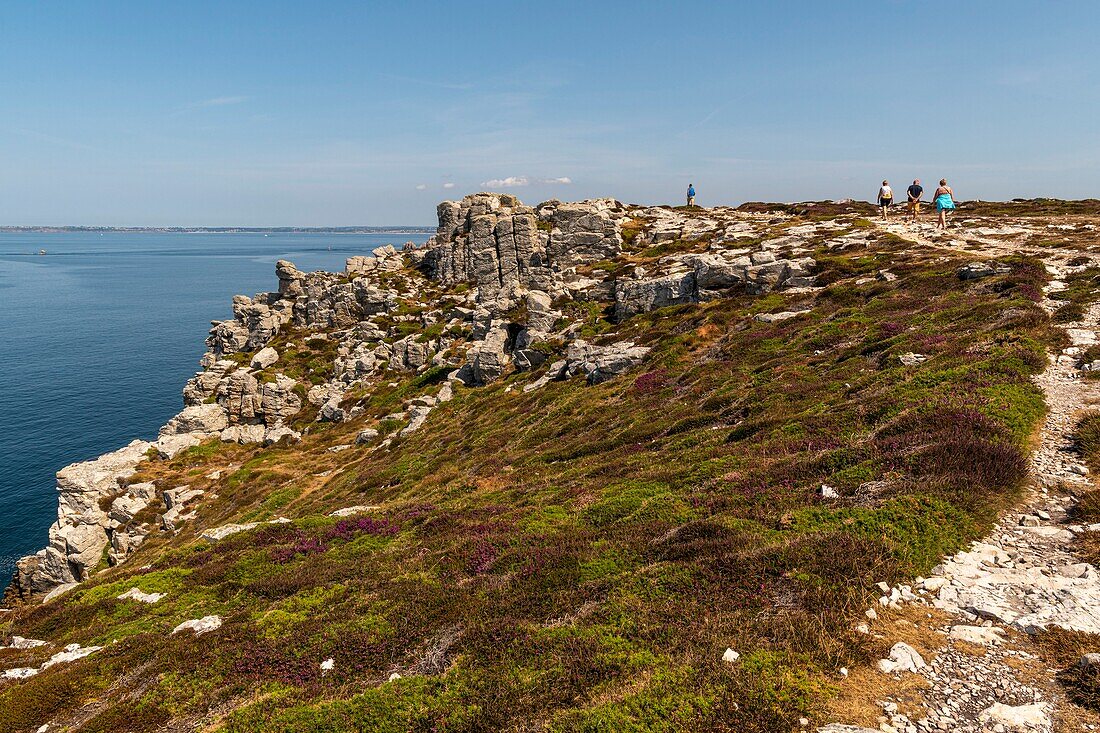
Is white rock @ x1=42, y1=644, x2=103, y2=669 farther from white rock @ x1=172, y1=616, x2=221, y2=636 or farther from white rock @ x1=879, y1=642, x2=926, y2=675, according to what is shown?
white rock @ x1=879, y1=642, x2=926, y2=675

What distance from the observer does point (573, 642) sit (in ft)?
31.0

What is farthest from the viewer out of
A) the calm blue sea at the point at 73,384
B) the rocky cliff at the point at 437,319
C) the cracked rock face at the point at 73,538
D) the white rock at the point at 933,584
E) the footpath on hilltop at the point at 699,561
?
the calm blue sea at the point at 73,384

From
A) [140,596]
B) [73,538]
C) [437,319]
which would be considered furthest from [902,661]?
[437,319]

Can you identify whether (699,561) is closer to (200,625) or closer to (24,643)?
(200,625)

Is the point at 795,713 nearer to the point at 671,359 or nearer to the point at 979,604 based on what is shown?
the point at 979,604

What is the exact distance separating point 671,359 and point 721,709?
27.2 metres

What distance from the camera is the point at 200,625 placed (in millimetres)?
13539

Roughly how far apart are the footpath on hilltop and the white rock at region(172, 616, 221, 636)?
0.29 meters

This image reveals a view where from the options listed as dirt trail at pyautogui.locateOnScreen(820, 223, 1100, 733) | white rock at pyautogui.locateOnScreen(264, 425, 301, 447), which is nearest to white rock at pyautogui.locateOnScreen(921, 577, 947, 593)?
dirt trail at pyautogui.locateOnScreen(820, 223, 1100, 733)

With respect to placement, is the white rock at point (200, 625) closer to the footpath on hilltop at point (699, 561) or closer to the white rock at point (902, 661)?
the footpath on hilltop at point (699, 561)

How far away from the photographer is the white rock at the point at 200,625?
13.2 m

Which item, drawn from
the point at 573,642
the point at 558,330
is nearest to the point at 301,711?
the point at 573,642

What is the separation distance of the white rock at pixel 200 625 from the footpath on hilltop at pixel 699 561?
29cm

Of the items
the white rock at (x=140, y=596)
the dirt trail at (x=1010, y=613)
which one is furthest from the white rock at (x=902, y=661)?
the white rock at (x=140, y=596)
